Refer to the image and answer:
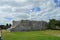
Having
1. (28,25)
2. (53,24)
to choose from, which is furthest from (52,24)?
(28,25)

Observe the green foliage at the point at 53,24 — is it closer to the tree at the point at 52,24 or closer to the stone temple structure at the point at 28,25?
the tree at the point at 52,24

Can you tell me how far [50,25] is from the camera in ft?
269

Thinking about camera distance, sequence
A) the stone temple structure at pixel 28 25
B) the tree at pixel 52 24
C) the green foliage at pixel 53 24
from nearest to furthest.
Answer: the stone temple structure at pixel 28 25
the tree at pixel 52 24
the green foliage at pixel 53 24

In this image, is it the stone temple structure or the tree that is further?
the tree

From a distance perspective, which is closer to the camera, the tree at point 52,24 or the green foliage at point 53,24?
the tree at point 52,24

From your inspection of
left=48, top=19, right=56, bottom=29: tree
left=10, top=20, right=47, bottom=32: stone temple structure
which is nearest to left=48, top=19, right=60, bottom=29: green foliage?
left=48, top=19, right=56, bottom=29: tree

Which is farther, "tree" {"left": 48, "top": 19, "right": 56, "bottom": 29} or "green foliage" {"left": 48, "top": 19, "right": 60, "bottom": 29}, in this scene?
"green foliage" {"left": 48, "top": 19, "right": 60, "bottom": 29}

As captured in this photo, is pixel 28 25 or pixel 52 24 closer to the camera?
pixel 28 25

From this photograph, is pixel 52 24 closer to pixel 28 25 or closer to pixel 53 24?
pixel 53 24

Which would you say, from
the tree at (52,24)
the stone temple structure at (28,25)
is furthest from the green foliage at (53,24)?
the stone temple structure at (28,25)

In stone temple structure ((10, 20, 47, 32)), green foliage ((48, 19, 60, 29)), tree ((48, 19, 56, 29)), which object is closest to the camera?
stone temple structure ((10, 20, 47, 32))

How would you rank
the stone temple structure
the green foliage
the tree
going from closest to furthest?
the stone temple structure
the tree
the green foliage

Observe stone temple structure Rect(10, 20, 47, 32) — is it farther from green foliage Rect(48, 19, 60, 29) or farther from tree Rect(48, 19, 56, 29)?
green foliage Rect(48, 19, 60, 29)

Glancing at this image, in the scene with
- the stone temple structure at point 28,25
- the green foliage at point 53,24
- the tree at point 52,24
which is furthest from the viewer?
the green foliage at point 53,24
